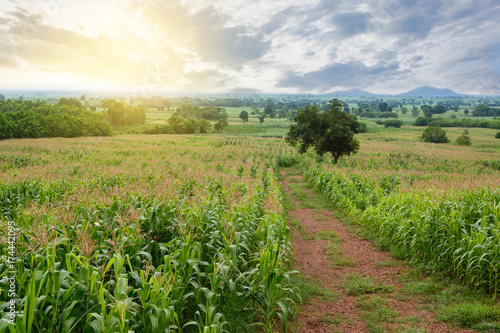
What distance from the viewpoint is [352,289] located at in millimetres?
6828

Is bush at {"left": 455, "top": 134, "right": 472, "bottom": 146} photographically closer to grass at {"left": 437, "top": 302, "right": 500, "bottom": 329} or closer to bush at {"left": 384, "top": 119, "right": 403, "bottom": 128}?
bush at {"left": 384, "top": 119, "right": 403, "bottom": 128}

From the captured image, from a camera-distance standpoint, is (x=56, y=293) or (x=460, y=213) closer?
(x=56, y=293)

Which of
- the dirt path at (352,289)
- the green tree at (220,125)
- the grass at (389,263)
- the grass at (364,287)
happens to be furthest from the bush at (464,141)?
the grass at (364,287)

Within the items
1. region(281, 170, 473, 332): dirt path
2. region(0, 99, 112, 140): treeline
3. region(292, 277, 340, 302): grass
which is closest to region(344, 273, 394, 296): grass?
region(281, 170, 473, 332): dirt path

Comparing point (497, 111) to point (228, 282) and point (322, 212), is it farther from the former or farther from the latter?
point (228, 282)

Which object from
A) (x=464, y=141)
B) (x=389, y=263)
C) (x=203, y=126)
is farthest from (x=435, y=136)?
(x=389, y=263)

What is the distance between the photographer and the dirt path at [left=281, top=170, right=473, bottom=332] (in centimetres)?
548

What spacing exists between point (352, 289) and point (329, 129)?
21092mm

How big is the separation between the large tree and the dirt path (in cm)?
1725

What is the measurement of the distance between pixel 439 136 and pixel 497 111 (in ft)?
367

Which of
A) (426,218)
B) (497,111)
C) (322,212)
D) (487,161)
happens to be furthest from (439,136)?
(497,111)

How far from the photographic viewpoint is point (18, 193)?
1136 centimetres

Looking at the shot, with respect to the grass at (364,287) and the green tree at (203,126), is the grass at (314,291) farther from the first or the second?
the green tree at (203,126)

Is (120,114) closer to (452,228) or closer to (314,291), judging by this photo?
(314,291)
